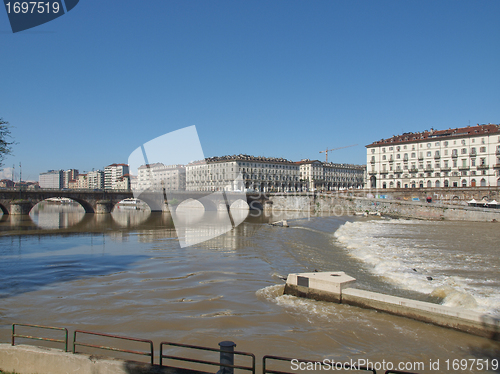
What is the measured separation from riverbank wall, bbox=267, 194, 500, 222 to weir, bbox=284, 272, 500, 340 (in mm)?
49446

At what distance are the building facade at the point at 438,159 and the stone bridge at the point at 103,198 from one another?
34.0 meters

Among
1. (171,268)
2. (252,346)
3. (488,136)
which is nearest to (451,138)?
(488,136)

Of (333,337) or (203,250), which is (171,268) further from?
(333,337)

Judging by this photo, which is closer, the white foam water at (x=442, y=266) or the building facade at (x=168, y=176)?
the white foam water at (x=442, y=266)

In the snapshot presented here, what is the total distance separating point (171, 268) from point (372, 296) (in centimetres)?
1147

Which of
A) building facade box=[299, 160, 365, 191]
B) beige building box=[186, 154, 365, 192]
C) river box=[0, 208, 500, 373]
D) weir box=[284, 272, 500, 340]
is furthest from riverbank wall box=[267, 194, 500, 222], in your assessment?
building facade box=[299, 160, 365, 191]

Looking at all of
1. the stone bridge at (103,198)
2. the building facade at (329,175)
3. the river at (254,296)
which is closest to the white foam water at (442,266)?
the river at (254,296)

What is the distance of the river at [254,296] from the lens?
8.22 metres

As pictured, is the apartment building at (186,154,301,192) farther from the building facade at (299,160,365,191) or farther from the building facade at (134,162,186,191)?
the building facade at (299,160,365,191)

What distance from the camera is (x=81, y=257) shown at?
2295cm

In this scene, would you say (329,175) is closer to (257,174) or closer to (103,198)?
(257,174)

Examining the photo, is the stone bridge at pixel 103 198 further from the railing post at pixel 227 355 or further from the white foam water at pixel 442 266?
the railing post at pixel 227 355

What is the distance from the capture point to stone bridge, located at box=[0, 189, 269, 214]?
6931cm

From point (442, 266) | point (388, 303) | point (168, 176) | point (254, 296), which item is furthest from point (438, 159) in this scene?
point (168, 176)
